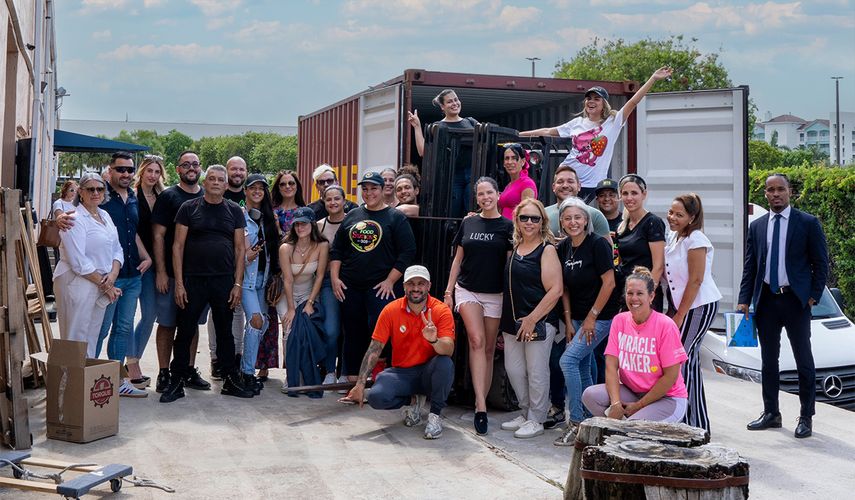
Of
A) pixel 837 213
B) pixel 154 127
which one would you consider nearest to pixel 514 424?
pixel 837 213

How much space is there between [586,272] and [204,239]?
3.00 metres

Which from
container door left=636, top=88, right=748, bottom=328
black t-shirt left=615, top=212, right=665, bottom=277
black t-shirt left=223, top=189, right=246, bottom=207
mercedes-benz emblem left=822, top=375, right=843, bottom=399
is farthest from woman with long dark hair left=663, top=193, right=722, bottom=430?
black t-shirt left=223, top=189, right=246, bottom=207

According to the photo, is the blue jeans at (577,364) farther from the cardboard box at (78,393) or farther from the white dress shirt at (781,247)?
the cardboard box at (78,393)

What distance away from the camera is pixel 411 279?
6.55 m

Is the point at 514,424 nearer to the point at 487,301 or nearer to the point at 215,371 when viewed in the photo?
the point at 487,301

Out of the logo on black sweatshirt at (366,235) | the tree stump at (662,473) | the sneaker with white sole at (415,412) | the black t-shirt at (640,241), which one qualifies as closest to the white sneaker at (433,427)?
the sneaker with white sole at (415,412)

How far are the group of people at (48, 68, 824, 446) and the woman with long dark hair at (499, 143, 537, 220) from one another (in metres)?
0.02

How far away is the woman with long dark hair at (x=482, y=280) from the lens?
6734mm

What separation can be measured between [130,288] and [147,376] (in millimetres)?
959

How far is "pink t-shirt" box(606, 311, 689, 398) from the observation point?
5.61 metres

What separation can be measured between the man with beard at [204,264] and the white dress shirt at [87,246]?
0.53 meters

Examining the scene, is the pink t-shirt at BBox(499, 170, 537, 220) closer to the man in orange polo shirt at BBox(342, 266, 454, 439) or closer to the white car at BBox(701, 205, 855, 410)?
the man in orange polo shirt at BBox(342, 266, 454, 439)

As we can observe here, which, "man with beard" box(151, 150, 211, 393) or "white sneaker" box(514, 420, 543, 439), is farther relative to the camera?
"man with beard" box(151, 150, 211, 393)

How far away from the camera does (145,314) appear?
7.70 meters
